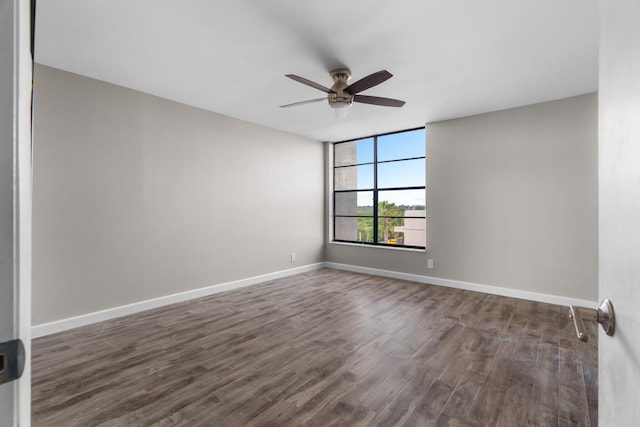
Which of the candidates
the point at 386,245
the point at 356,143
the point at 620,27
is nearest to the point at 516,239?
the point at 386,245

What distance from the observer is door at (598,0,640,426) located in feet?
1.77

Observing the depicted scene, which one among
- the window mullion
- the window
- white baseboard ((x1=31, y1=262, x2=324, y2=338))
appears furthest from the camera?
the window mullion

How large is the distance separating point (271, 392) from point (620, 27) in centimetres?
228

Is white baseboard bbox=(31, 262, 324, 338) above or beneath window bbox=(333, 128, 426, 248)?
beneath

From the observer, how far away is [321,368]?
2246 mm

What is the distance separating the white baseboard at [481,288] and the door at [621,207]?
3.72 m

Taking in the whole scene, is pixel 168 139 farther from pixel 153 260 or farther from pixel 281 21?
pixel 281 21

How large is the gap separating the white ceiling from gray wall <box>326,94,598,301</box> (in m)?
0.45

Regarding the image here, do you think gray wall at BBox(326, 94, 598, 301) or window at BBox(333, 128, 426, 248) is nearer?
gray wall at BBox(326, 94, 598, 301)

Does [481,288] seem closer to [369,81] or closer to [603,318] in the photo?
[369,81]

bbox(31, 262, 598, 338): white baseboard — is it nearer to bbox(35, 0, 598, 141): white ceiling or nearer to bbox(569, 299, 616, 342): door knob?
bbox(35, 0, 598, 141): white ceiling

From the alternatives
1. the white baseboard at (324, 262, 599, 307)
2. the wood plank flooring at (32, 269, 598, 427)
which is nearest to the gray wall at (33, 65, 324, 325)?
the wood plank flooring at (32, 269, 598, 427)

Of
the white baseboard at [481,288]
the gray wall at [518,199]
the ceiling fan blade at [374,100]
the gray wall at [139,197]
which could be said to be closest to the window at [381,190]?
the gray wall at [518,199]

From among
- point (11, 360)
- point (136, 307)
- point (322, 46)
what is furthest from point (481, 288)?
point (11, 360)
